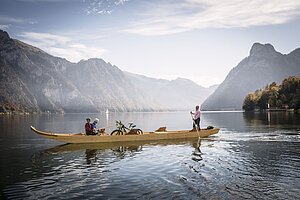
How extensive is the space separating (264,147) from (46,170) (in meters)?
21.2

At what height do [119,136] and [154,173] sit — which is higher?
[119,136]

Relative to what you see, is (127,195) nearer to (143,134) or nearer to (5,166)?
(5,166)

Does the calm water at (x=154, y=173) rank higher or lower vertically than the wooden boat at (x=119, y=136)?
lower

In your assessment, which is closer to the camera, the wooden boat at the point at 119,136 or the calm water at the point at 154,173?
the calm water at the point at 154,173

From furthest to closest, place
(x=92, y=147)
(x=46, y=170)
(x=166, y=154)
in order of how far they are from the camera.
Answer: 1. (x=92, y=147)
2. (x=166, y=154)
3. (x=46, y=170)

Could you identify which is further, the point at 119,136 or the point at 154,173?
the point at 119,136

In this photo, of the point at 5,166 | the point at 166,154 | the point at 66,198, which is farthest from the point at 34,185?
the point at 166,154

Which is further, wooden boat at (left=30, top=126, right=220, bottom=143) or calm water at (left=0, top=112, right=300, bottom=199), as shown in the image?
wooden boat at (left=30, top=126, right=220, bottom=143)

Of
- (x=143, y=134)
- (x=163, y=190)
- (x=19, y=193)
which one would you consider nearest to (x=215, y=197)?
(x=163, y=190)

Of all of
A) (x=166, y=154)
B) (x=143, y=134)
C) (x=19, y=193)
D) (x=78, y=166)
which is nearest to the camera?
(x=19, y=193)

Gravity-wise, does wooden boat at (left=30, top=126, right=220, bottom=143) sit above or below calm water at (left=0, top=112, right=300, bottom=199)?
above

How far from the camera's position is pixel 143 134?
3528 centimetres

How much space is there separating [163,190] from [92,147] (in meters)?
18.0

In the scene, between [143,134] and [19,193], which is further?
[143,134]
